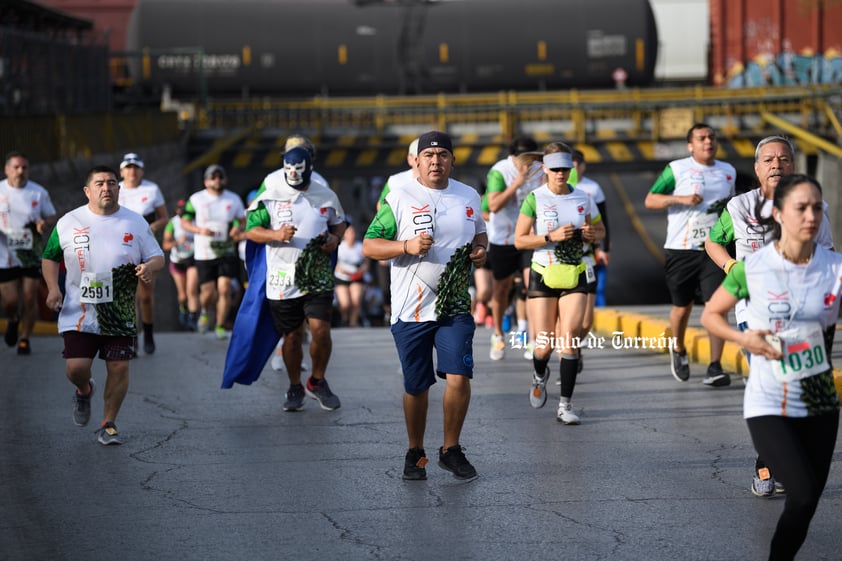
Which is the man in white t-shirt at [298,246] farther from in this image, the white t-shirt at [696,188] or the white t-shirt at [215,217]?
the white t-shirt at [215,217]

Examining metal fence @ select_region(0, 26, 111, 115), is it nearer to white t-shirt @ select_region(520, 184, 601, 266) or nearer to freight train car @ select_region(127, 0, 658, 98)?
freight train car @ select_region(127, 0, 658, 98)

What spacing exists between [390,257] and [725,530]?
240cm

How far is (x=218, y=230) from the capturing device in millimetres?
15906

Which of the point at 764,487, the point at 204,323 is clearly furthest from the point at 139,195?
the point at 764,487

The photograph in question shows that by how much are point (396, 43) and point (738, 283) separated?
28.6 metres

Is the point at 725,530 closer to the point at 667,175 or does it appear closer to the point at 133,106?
the point at 667,175

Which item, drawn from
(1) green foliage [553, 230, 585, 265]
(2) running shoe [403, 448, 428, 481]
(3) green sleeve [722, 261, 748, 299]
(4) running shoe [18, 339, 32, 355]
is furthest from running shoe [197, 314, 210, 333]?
(3) green sleeve [722, 261, 748, 299]

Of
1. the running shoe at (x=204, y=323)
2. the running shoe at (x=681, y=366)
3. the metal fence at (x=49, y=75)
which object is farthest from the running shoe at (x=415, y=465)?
the metal fence at (x=49, y=75)

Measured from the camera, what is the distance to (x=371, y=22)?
3447 centimetres

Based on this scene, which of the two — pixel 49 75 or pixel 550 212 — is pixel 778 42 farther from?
pixel 550 212

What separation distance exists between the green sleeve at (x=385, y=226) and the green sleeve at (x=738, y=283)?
2570 mm

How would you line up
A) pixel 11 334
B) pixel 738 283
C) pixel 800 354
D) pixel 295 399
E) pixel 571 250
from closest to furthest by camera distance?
pixel 800 354 → pixel 738 283 → pixel 571 250 → pixel 295 399 → pixel 11 334

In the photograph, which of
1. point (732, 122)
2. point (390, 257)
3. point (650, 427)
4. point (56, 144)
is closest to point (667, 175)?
point (650, 427)

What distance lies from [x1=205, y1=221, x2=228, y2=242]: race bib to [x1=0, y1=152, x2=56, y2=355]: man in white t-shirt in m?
2.05
